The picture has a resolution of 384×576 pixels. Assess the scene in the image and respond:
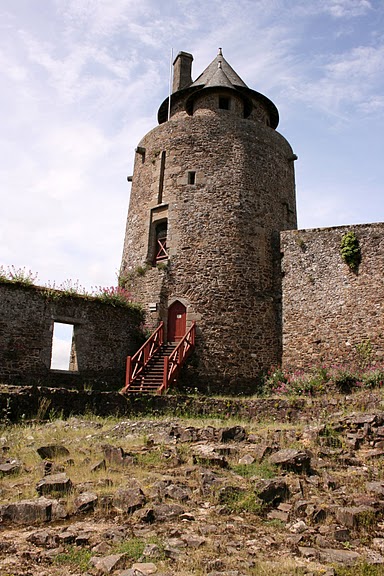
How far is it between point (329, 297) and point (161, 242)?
6246mm

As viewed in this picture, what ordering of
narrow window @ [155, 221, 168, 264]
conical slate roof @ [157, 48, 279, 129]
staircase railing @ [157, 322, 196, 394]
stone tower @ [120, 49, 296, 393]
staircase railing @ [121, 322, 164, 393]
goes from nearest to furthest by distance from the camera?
1. staircase railing @ [157, 322, 196, 394]
2. staircase railing @ [121, 322, 164, 393]
3. stone tower @ [120, 49, 296, 393]
4. narrow window @ [155, 221, 168, 264]
5. conical slate roof @ [157, 48, 279, 129]

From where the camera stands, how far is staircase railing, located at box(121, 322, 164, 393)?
13844mm

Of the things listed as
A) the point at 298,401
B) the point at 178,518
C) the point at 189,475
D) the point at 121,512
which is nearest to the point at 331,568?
the point at 178,518

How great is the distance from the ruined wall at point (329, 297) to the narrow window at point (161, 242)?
422 cm

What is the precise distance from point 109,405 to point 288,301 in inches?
289

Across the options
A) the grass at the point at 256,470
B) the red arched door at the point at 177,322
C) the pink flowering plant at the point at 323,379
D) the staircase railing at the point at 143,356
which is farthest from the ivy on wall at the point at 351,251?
the grass at the point at 256,470

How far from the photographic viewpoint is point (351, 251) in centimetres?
1506

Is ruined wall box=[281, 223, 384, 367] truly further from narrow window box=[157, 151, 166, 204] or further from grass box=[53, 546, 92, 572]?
grass box=[53, 546, 92, 572]

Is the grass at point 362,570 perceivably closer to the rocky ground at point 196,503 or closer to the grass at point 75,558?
the rocky ground at point 196,503

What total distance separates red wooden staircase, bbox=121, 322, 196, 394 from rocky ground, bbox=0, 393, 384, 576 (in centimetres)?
439

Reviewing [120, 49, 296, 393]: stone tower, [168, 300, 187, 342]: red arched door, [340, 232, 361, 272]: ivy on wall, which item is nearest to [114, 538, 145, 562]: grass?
[120, 49, 296, 393]: stone tower

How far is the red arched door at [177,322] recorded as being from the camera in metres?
16.2

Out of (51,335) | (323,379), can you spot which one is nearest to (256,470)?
(323,379)

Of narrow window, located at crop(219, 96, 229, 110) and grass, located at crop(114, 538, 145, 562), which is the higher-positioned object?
narrow window, located at crop(219, 96, 229, 110)
